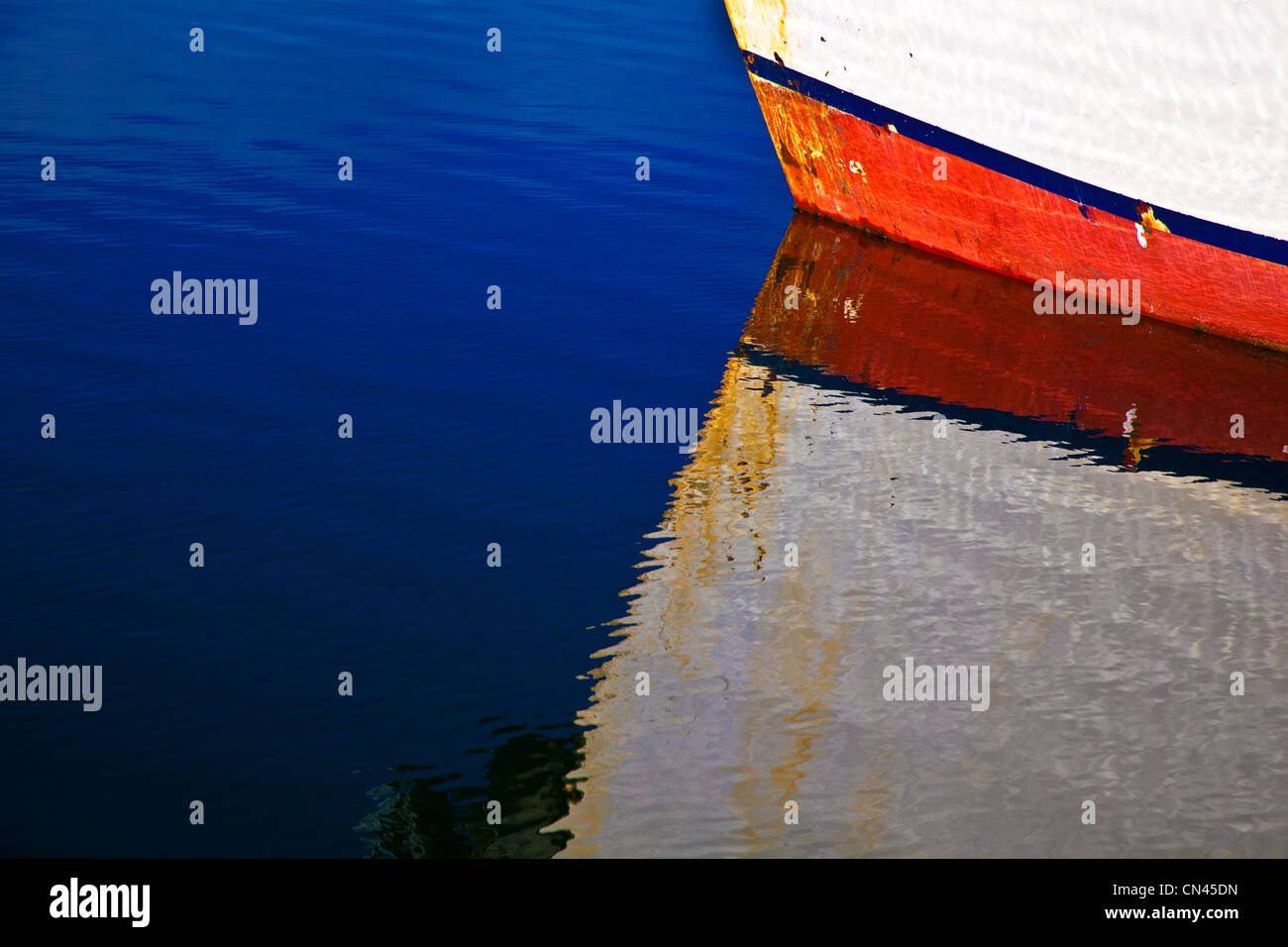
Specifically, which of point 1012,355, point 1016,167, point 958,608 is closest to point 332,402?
point 958,608

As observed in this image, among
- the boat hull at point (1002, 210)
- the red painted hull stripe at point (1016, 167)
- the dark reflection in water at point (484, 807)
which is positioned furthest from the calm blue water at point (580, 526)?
the red painted hull stripe at point (1016, 167)

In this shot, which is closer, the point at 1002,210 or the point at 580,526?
the point at 580,526

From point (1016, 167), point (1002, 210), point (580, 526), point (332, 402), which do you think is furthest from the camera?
point (1002, 210)

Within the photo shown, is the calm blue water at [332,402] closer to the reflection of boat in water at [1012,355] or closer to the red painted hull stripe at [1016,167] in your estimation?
the reflection of boat in water at [1012,355]

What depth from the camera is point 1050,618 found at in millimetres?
5180

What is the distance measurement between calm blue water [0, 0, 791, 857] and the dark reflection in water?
0.01m

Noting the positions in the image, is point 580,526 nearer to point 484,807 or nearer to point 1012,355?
point 484,807

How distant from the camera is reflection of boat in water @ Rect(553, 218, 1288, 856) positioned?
412 cm

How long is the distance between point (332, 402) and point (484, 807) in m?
3.08

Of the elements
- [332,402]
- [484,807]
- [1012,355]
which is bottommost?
[484,807]

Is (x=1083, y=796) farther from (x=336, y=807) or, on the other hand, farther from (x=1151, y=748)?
(x=336, y=807)

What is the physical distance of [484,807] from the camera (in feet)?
13.4

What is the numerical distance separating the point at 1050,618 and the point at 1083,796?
1.11 meters

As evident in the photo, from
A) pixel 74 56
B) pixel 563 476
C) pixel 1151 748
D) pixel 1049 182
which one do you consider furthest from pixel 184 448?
pixel 74 56
